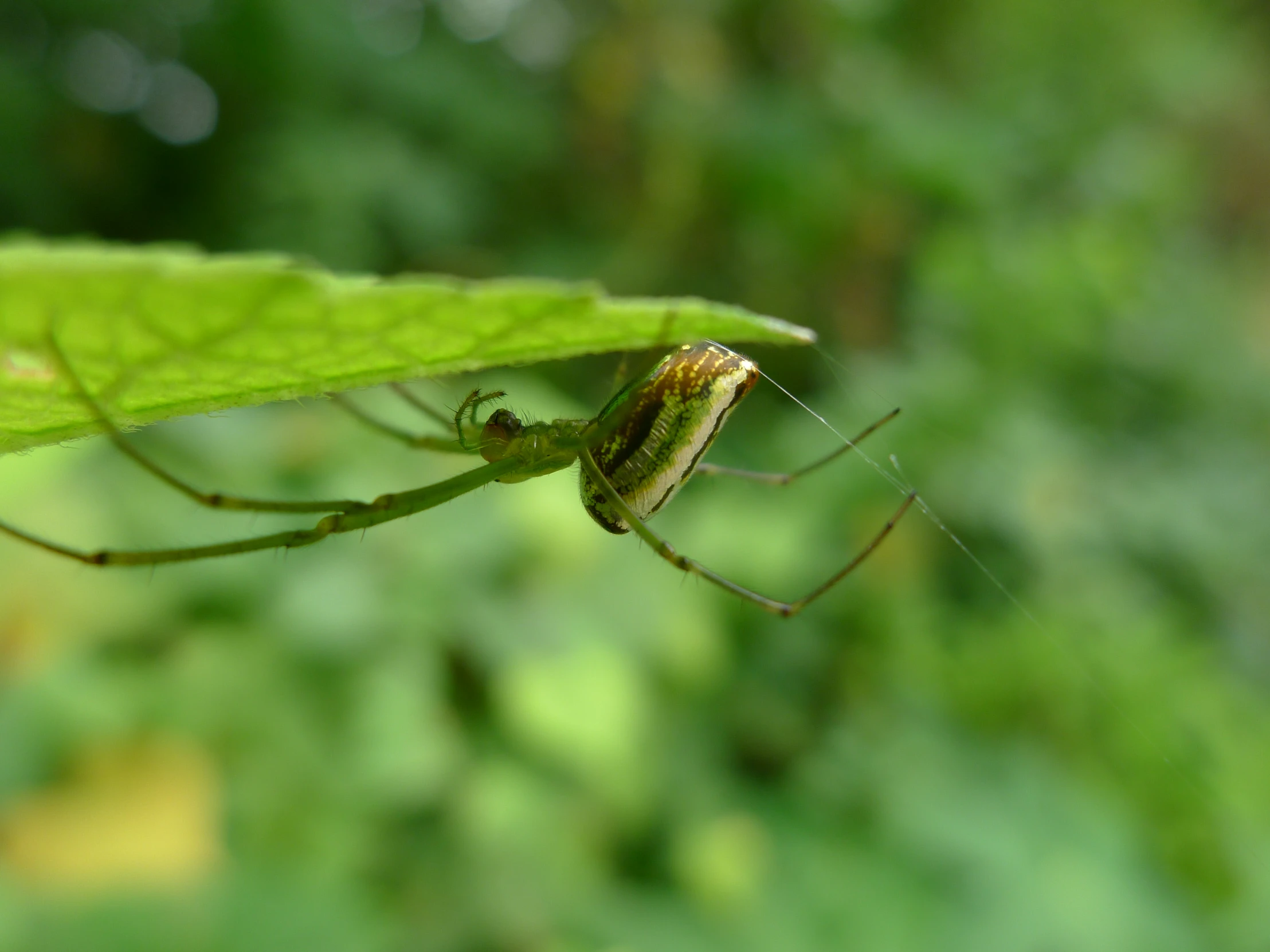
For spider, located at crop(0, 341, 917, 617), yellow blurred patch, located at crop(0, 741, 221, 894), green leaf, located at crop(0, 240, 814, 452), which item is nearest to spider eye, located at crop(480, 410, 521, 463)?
spider, located at crop(0, 341, 917, 617)

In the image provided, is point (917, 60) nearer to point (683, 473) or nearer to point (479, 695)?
point (479, 695)

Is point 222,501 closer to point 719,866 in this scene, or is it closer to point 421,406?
point 421,406

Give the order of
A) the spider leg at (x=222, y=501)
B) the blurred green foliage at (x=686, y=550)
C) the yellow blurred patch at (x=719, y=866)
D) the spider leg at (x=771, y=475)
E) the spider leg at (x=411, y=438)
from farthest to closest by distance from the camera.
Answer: the yellow blurred patch at (x=719, y=866)
the blurred green foliage at (x=686, y=550)
the spider leg at (x=771, y=475)
the spider leg at (x=411, y=438)
the spider leg at (x=222, y=501)

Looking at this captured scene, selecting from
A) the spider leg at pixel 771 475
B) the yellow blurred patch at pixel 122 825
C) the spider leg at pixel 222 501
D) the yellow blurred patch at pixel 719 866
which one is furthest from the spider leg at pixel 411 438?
the yellow blurred patch at pixel 719 866

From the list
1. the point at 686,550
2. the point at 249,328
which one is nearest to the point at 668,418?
the point at 249,328

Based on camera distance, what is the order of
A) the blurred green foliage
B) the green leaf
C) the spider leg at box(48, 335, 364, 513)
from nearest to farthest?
the green leaf
the spider leg at box(48, 335, 364, 513)
the blurred green foliage

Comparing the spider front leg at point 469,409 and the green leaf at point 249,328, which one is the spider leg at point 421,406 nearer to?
the spider front leg at point 469,409

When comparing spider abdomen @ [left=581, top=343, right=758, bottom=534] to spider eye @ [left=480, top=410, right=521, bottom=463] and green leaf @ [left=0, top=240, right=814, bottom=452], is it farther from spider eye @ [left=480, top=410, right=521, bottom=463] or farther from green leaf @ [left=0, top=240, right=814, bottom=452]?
green leaf @ [left=0, top=240, right=814, bottom=452]
